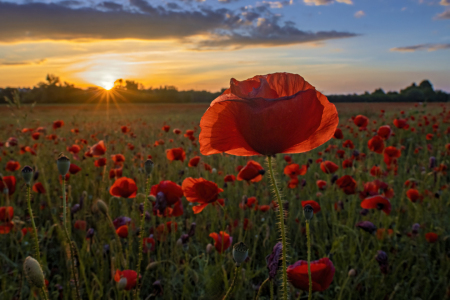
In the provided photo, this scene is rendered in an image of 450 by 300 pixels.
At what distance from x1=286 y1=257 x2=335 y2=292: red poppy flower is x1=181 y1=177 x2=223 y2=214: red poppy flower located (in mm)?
577

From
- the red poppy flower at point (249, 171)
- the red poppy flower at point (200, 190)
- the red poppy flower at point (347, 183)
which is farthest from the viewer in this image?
the red poppy flower at point (347, 183)

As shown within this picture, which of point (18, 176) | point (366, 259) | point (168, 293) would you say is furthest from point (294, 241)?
point (18, 176)

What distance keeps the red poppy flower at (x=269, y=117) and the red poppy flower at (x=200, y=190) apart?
725mm

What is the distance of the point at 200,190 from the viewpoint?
157 cm

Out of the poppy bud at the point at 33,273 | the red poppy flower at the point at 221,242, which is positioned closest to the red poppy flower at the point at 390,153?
the red poppy flower at the point at 221,242

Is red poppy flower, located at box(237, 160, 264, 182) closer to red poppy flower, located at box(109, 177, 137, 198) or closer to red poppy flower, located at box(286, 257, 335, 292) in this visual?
red poppy flower, located at box(109, 177, 137, 198)

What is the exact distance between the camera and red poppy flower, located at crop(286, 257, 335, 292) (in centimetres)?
104

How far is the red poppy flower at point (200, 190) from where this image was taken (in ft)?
5.11

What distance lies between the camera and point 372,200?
1979mm

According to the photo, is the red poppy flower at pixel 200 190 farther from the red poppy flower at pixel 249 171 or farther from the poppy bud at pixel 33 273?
the poppy bud at pixel 33 273

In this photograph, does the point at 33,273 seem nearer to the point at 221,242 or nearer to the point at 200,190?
the point at 200,190

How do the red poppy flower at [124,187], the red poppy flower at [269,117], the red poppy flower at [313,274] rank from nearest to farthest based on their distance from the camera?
the red poppy flower at [269,117] → the red poppy flower at [313,274] → the red poppy flower at [124,187]

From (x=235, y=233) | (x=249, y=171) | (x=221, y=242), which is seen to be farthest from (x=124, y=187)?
(x=235, y=233)

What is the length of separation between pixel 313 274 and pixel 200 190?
661mm
